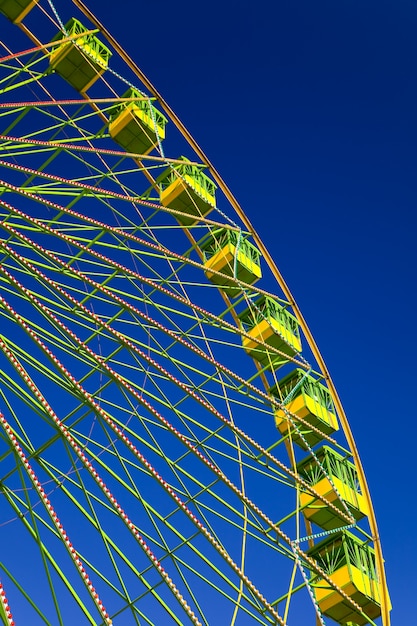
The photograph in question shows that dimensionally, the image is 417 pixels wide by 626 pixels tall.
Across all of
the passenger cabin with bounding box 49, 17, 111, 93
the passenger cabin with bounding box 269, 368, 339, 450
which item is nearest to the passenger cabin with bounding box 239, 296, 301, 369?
the passenger cabin with bounding box 269, 368, 339, 450

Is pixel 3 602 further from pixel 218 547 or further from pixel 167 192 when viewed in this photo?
pixel 167 192

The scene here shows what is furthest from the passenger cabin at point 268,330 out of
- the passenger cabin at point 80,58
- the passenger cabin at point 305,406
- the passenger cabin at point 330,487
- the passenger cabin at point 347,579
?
the passenger cabin at point 80,58

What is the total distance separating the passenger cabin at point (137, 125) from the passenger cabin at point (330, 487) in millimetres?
7430

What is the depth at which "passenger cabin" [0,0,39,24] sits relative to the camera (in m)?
17.5

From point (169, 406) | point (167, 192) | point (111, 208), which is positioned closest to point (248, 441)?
point (169, 406)

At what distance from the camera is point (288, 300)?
1923 centimetres

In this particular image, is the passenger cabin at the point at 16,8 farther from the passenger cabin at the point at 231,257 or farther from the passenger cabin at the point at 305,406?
the passenger cabin at the point at 305,406

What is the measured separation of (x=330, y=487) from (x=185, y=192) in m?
6.73

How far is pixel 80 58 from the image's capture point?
18.0 metres

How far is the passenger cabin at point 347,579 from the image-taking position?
48.0 feet

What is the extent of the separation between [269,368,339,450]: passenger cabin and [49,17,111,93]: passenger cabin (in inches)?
Result: 299

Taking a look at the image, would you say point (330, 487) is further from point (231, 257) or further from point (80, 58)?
point (80, 58)

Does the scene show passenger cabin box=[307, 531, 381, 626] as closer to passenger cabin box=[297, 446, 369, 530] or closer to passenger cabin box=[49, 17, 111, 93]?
passenger cabin box=[297, 446, 369, 530]

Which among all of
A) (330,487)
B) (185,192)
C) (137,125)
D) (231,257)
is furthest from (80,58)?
(330,487)
